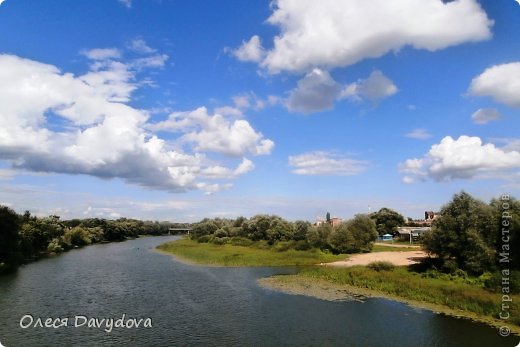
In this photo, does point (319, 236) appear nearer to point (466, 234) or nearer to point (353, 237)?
point (353, 237)

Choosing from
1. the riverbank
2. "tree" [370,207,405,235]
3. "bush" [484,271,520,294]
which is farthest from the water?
"tree" [370,207,405,235]

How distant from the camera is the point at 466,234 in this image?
55.2 metres

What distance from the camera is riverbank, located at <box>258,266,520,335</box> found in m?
41.4

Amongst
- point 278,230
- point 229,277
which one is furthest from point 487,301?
point 278,230

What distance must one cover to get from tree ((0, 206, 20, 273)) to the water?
14.6 metres

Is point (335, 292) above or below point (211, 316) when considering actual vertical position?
above

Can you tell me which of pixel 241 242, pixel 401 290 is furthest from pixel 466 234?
pixel 241 242

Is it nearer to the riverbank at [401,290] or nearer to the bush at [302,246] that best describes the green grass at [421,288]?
the riverbank at [401,290]

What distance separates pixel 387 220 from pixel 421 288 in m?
129

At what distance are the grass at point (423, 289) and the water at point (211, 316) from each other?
3.47 meters

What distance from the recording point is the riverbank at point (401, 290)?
136 feet

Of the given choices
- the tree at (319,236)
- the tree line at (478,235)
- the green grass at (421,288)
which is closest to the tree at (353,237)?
the tree at (319,236)

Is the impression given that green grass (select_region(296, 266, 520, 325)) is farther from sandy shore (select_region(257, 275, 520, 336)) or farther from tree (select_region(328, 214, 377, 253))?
tree (select_region(328, 214, 377, 253))

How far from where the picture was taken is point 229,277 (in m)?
68.3
